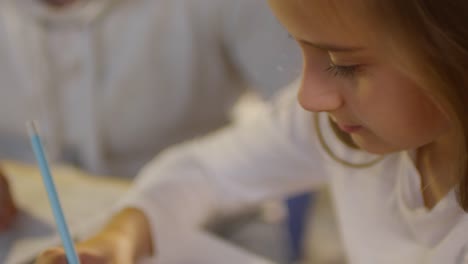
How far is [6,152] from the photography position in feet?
2.80

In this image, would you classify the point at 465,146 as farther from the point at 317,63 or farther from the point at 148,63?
the point at 148,63

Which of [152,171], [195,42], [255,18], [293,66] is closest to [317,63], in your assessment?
[293,66]

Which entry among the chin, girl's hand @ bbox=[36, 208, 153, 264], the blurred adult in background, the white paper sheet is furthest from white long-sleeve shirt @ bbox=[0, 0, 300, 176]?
the chin

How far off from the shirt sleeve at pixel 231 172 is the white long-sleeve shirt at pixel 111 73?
0.18 meters

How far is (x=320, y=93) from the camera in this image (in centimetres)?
41

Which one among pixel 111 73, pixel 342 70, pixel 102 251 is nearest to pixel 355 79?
pixel 342 70

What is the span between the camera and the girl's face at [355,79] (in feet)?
1.24

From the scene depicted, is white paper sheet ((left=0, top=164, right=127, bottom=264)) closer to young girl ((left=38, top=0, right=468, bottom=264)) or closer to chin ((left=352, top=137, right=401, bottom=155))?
young girl ((left=38, top=0, right=468, bottom=264))

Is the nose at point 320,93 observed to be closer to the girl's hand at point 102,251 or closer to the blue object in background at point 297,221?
the girl's hand at point 102,251

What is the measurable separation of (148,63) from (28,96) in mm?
158

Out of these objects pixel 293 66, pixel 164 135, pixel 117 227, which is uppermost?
pixel 293 66

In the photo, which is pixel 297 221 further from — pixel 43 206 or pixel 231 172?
pixel 43 206

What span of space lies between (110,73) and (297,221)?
321mm

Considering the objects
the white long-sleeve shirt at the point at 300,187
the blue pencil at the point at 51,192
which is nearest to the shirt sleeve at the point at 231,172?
the white long-sleeve shirt at the point at 300,187
